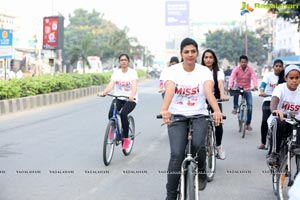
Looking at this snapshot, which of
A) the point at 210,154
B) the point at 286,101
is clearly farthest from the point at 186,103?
the point at 210,154

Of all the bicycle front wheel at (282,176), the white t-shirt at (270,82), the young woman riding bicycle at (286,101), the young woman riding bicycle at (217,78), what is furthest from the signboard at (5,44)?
the bicycle front wheel at (282,176)

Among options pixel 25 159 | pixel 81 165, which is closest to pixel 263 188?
pixel 81 165

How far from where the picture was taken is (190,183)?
4.36 m

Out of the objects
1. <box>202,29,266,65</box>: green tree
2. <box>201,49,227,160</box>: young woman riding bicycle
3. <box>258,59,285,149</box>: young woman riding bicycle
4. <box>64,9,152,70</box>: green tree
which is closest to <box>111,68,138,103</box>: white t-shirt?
<box>201,49,227,160</box>: young woman riding bicycle

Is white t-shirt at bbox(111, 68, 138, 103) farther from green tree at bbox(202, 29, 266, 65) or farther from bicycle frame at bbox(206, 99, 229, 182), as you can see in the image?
green tree at bbox(202, 29, 266, 65)

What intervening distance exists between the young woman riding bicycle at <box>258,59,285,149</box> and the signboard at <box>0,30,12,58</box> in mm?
11726

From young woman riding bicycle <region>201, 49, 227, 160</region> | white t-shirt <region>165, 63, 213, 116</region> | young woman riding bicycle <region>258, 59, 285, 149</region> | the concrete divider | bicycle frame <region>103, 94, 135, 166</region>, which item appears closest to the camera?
white t-shirt <region>165, 63, 213, 116</region>

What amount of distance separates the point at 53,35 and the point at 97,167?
70.6 ft

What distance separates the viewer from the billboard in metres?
27.7

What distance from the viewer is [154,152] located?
8.70m

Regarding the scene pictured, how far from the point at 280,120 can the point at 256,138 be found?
203 inches

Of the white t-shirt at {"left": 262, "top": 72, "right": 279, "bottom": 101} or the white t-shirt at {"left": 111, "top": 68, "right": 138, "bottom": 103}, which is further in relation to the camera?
the white t-shirt at {"left": 262, "top": 72, "right": 279, "bottom": 101}

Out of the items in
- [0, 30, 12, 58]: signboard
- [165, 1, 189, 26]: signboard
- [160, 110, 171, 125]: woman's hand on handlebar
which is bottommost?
[160, 110, 171, 125]: woman's hand on handlebar

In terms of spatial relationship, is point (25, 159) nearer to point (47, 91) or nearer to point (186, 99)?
point (186, 99)
